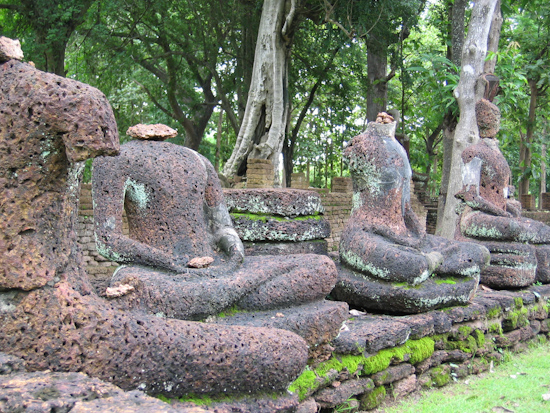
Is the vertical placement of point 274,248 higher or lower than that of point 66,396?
higher

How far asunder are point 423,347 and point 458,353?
1.82ft

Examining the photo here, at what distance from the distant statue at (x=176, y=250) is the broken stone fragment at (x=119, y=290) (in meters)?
0.04

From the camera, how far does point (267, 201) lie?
457 centimetres

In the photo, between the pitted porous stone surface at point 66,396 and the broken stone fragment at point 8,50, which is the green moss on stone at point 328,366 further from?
the broken stone fragment at point 8,50

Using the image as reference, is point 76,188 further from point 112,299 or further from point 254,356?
point 254,356

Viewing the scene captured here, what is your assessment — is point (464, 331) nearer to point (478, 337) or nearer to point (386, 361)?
point (478, 337)

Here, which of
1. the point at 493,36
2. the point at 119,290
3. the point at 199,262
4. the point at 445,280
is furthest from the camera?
the point at 493,36

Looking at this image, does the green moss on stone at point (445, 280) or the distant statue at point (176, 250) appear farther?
the green moss on stone at point (445, 280)

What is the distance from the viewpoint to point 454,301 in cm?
470

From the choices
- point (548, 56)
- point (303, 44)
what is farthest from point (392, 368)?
point (548, 56)

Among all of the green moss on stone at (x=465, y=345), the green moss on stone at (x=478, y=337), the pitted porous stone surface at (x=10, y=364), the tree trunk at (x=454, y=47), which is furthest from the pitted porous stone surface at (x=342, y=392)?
the tree trunk at (x=454, y=47)

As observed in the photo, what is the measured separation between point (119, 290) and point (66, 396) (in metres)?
1.11

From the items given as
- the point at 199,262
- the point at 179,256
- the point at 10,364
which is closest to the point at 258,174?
the point at 179,256

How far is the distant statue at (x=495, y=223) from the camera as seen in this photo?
5.91m
